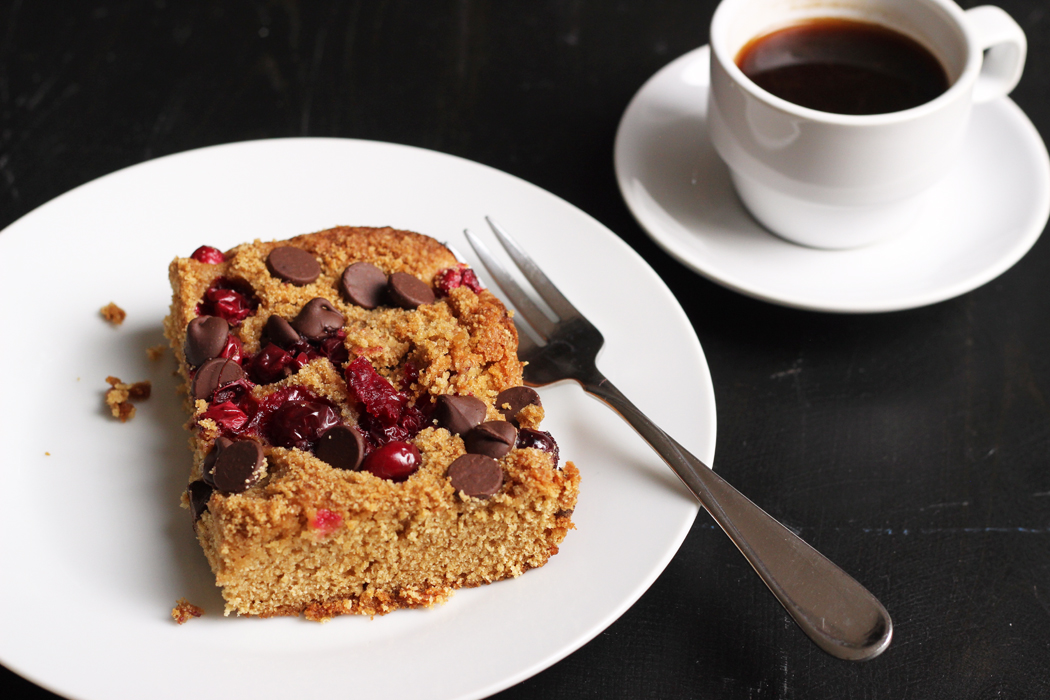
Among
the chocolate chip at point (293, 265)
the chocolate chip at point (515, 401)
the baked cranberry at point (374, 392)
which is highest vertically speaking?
the chocolate chip at point (293, 265)

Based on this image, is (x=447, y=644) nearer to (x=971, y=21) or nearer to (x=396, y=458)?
(x=396, y=458)

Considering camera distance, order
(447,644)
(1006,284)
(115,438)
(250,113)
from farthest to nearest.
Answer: (250,113)
(1006,284)
(115,438)
(447,644)

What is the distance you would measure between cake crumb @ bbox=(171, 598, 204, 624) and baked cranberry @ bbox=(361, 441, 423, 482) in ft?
1.98

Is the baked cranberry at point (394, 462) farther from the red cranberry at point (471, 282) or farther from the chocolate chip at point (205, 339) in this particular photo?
the red cranberry at point (471, 282)

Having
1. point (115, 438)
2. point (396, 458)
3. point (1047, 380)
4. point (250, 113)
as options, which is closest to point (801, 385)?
point (1047, 380)

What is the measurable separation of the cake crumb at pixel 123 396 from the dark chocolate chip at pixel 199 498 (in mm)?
516

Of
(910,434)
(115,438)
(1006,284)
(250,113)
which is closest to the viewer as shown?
(115,438)

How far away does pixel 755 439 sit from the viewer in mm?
3381

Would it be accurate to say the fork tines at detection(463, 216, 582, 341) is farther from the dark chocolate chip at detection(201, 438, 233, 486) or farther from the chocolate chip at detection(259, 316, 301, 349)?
the dark chocolate chip at detection(201, 438, 233, 486)

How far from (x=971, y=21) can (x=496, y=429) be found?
7.95 feet

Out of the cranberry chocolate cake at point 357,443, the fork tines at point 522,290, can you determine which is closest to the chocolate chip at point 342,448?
the cranberry chocolate cake at point 357,443

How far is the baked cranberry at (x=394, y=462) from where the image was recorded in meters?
2.56

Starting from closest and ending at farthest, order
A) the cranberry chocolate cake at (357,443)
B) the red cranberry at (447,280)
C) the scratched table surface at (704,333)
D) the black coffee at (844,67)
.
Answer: the cranberry chocolate cake at (357,443) < the scratched table surface at (704,333) < the red cranberry at (447,280) < the black coffee at (844,67)

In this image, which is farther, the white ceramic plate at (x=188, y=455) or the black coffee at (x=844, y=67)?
the black coffee at (x=844, y=67)
